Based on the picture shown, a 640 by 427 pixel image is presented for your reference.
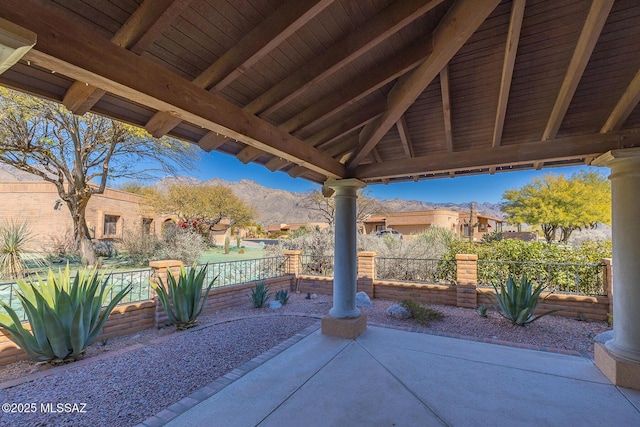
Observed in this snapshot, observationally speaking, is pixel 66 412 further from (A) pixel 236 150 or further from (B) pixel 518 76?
(B) pixel 518 76

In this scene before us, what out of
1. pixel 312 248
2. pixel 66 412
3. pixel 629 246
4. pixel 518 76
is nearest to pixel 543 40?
pixel 518 76

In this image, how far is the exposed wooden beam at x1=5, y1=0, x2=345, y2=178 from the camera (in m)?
1.42

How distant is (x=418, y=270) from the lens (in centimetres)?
808

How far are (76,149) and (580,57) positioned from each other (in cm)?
1306

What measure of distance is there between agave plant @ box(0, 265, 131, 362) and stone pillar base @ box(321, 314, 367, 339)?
3079 millimetres

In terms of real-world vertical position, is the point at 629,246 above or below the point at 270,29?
below

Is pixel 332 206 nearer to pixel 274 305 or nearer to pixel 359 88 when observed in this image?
pixel 274 305

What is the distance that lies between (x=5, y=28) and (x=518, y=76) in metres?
3.87

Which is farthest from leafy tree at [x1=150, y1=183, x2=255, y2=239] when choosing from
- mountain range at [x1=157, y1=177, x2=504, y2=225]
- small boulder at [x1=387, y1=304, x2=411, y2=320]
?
mountain range at [x1=157, y1=177, x2=504, y2=225]

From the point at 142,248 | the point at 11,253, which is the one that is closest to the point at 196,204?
the point at 142,248

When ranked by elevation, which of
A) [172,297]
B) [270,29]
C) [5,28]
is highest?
[270,29]

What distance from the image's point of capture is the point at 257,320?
548cm

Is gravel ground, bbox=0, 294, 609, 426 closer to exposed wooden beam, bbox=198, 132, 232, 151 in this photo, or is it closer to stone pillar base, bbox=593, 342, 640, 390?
stone pillar base, bbox=593, 342, 640, 390

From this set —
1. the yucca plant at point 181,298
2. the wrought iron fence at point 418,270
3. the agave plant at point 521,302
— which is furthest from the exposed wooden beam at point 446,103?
the yucca plant at point 181,298
